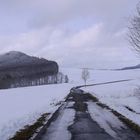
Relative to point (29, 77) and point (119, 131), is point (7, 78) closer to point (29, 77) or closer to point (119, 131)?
point (29, 77)

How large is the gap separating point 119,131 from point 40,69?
137 meters

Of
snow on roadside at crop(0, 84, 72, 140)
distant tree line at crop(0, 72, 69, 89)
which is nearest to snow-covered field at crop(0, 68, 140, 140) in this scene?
snow on roadside at crop(0, 84, 72, 140)

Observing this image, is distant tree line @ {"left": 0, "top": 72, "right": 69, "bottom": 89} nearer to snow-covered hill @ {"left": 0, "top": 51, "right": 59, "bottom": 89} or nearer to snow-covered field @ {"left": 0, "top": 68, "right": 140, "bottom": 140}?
snow-covered hill @ {"left": 0, "top": 51, "right": 59, "bottom": 89}

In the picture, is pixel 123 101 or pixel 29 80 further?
pixel 29 80

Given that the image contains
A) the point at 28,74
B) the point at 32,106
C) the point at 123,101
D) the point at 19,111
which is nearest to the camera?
the point at 19,111

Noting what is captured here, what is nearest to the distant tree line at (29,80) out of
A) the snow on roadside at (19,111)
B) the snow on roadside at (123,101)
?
the snow on roadside at (123,101)

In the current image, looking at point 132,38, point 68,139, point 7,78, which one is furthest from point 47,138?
point 7,78

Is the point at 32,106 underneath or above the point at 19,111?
above

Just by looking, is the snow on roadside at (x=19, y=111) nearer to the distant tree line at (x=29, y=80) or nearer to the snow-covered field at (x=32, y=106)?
the snow-covered field at (x=32, y=106)

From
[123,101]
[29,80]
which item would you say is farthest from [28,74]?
[123,101]

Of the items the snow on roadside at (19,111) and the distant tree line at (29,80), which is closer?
the snow on roadside at (19,111)

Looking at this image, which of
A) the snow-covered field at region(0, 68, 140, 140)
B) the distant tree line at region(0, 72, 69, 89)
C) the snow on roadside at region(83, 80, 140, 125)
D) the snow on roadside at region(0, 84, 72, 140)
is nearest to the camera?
the snow on roadside at region(0, 84, 72, 140)

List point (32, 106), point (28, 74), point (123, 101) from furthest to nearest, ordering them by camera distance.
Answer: point (28, 74) < point (123, 101) < point (32, 106)

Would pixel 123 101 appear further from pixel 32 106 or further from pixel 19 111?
pixel 19 111
